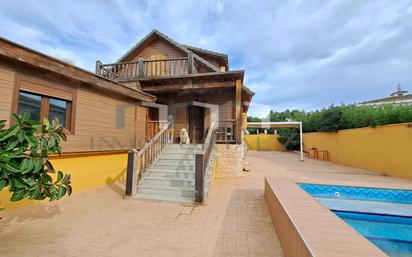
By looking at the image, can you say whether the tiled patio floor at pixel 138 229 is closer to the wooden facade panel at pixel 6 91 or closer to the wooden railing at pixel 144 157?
the wooden railing at pixel 144 157

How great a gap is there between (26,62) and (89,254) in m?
4.19

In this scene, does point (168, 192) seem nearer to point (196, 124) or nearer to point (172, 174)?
point (172, 174)

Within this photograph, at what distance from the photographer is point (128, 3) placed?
292 inches

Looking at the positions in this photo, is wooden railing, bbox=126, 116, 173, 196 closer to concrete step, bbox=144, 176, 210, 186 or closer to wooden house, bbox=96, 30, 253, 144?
concrete step, bbox=144, 176, 210, 186

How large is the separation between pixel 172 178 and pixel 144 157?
4.23 ft

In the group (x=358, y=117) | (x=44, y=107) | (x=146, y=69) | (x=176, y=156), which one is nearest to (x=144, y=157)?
(x=176, y=156)

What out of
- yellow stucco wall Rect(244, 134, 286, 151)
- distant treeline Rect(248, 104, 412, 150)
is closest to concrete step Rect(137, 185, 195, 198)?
distant treeline Rect(248, 104, 412, 150)

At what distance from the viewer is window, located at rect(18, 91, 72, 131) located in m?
4.19

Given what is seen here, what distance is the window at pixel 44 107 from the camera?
4.19 metres

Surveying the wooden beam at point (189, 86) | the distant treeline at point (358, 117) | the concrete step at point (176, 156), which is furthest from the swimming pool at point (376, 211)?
the distant treeline at point (358, 117)

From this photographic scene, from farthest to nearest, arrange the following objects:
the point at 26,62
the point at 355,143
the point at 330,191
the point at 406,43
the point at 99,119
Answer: the point at 355,143 < the point at 406,43 < the point at 99,119 < the point at 330,191 < the point at 26,62

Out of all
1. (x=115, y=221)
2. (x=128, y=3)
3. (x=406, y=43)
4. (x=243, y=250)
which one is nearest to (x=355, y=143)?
(x=406, y=43)

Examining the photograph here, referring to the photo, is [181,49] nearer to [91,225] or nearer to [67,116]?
[67,116]

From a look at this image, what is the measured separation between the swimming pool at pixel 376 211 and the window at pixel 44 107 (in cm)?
671
